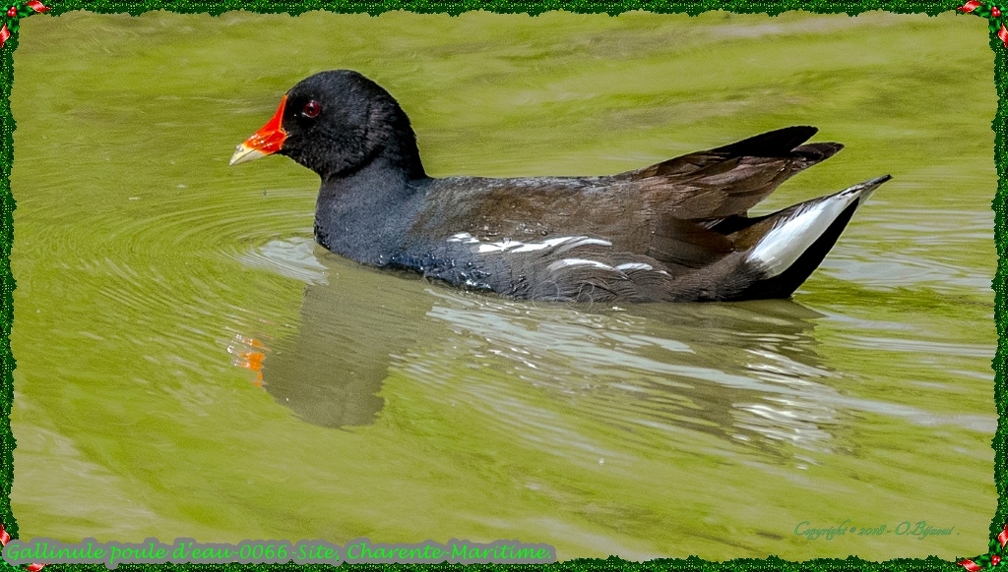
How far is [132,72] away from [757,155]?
4.27m

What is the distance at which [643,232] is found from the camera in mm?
5254

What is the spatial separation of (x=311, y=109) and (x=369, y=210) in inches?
23.4

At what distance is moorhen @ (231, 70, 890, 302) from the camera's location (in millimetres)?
5242

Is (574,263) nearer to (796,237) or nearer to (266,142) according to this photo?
(796,237)

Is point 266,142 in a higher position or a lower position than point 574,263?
higher

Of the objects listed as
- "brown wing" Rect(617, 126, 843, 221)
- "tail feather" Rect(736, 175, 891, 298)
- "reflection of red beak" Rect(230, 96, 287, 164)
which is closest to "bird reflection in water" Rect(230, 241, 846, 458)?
"tail feather" Rect(736, 175, 891, 298)

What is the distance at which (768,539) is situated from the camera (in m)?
3.34

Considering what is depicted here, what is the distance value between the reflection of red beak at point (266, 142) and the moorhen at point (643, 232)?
85cm

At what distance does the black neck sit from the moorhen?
56 mm

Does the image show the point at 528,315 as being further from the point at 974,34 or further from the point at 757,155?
the point at 974,34

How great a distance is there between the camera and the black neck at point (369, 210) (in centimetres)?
576

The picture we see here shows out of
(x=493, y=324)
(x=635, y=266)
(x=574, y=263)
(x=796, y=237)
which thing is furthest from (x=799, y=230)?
(x=493, y=324)

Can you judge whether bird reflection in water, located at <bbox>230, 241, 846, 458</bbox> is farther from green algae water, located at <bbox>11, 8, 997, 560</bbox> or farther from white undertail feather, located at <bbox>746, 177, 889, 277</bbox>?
white undertail feather, located at <bbox>746, 177, 889, 277</bbox>

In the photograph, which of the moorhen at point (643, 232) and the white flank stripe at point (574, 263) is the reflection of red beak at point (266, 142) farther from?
the white flank stripe at point (574, 263)
